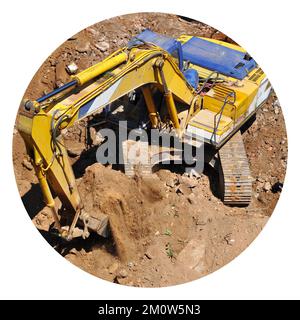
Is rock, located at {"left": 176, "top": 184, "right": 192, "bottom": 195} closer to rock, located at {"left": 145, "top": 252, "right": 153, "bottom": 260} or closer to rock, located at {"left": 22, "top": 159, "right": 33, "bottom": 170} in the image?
rock, located at {"left": 145, "top": 252, "right": 153, "bottom": 260}

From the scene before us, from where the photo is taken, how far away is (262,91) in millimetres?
12531

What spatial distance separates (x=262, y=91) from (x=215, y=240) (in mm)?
4218

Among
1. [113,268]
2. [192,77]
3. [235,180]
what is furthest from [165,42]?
[113,268]

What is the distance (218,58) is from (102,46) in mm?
3381

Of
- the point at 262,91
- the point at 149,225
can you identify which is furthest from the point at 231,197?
the point at 262,91

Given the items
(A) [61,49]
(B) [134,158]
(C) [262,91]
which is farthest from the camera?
(A) [61,49]

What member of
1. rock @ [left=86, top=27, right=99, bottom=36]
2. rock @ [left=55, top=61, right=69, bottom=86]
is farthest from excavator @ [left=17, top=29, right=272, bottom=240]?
rock @ [left=86, top=27, right=99, bottom=36]

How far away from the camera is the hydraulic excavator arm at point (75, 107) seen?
7.51m

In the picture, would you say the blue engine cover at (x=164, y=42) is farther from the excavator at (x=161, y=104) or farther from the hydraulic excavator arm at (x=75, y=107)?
the hydraulic excavator arm at (x=75, y=107)

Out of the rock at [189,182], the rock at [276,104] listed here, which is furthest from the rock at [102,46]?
the rock at [189,182]

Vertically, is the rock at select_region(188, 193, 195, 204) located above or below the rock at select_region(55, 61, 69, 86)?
below

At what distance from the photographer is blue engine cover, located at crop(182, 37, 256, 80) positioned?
12.2 meters

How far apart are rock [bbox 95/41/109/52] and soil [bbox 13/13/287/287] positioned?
2751mm

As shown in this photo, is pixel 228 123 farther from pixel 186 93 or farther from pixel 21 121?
pixel 21 121
